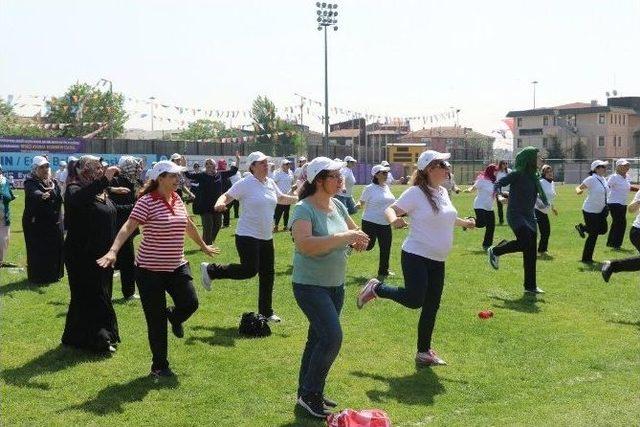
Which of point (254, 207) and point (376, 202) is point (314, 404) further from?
point (376, 202)

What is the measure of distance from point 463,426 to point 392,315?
3781 mm

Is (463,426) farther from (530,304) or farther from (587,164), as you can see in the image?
(587,164)

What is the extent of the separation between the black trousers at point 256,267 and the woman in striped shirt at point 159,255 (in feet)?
5.91

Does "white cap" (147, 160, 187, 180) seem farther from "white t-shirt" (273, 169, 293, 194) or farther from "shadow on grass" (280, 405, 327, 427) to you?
"white t-shirt" (273, 169, 293, 194)

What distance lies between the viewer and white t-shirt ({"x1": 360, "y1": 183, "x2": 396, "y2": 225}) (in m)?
12.2

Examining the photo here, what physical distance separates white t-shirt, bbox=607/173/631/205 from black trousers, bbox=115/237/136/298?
10.1 metres

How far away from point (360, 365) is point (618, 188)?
10.4m

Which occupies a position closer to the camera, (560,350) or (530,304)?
(560,350)

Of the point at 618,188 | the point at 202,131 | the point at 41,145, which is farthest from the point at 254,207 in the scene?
the point at 202,131

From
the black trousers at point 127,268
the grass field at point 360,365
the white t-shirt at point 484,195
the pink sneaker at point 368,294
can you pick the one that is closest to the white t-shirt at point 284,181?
the white t-shirt at point 484,195

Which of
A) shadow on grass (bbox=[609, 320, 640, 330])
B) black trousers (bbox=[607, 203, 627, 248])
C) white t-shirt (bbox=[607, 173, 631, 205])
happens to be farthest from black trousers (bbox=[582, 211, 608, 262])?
shadow on grass (bbox=[609, 320, 640, 330])

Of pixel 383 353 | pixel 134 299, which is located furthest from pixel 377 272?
pixel 383 353

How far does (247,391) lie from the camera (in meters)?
6.39

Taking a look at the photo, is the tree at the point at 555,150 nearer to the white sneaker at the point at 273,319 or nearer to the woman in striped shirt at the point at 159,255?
the white sneaker at the point at 273,319
